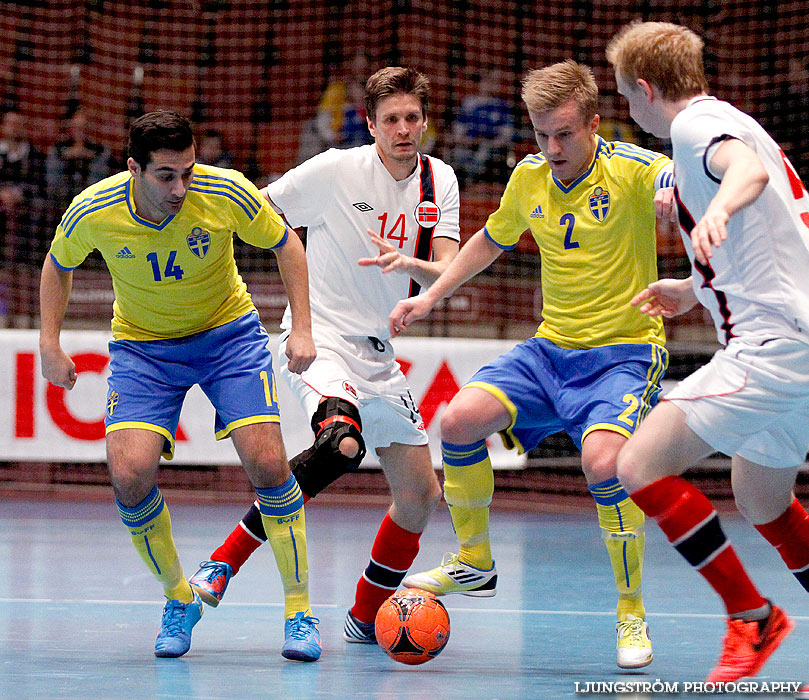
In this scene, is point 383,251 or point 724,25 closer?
point 383,251

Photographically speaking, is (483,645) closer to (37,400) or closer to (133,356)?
(133,356)

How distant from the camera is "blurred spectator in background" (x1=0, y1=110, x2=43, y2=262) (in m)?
9.59

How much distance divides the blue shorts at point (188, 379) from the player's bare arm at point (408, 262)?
0.53m

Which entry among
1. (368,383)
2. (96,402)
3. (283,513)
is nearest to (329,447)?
(283,513)

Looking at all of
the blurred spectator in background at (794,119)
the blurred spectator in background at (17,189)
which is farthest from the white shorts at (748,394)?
the blurred spectator in background at (17,189)

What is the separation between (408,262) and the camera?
4184mm

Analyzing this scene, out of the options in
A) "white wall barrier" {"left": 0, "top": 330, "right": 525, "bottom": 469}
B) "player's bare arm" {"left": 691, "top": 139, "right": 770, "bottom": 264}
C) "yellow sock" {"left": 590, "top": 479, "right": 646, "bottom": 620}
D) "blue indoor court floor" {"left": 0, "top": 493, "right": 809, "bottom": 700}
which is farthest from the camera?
"white wall barrier" {"left": 0, "top": 330, "right": 525, "bottom": 469}

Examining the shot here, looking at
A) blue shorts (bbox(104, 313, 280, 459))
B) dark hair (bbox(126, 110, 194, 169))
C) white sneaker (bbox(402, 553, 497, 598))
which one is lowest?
white sneaker (bbox(402, 553, 497, 598))

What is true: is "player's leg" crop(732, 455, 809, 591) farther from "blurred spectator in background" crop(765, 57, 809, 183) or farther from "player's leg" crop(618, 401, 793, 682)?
"blurred spectator in background" crop(765, 57, 809, 183)

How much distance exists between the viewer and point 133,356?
4.07 m

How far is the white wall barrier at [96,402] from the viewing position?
816 cm

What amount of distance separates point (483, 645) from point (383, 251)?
1.48m

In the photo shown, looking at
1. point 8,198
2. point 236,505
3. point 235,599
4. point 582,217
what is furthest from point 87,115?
point 582,217

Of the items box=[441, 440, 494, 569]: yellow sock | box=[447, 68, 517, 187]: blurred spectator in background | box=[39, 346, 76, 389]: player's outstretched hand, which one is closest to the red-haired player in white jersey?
box=[441, 440, 494, 569]: yellow sock
